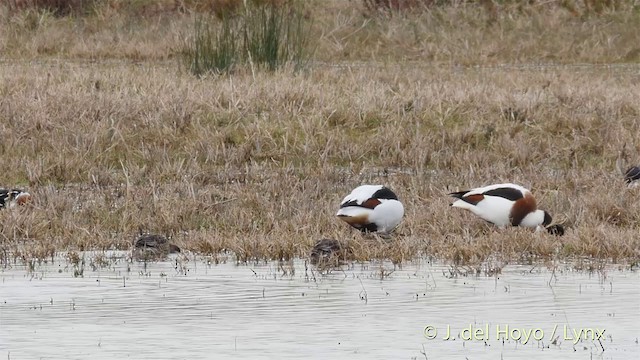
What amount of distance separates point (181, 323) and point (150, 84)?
28.7ft

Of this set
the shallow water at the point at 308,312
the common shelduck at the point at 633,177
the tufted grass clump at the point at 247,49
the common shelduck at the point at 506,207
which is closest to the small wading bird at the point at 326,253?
the shallow water at the point at 308,312

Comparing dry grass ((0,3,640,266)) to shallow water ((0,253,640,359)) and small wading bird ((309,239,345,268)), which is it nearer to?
small wading bird ((309,239,345,268))

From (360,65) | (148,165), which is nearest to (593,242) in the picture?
(148,165)

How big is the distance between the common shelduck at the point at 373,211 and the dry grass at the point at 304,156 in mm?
161

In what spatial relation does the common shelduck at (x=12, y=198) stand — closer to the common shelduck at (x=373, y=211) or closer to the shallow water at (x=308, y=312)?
the shallow water at (x=308, y=312)

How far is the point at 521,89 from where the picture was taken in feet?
53.0

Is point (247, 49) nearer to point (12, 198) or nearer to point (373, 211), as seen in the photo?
point (12, 198)

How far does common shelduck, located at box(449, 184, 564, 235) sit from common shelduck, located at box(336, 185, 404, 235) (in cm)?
64

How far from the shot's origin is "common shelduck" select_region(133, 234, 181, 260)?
8789 millimetres

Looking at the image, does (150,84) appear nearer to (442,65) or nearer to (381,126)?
(381,126)

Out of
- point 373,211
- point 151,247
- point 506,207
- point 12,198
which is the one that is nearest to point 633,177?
point 506,207

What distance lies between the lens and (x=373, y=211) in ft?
30.3

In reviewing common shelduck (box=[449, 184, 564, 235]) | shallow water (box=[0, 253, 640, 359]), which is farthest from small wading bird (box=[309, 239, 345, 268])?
common shelduck (box=[449, 184, 564, 235])

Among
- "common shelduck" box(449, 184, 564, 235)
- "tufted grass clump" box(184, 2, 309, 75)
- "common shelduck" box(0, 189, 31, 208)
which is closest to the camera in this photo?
"common shelduck" box(449, 184, 564, 235)
